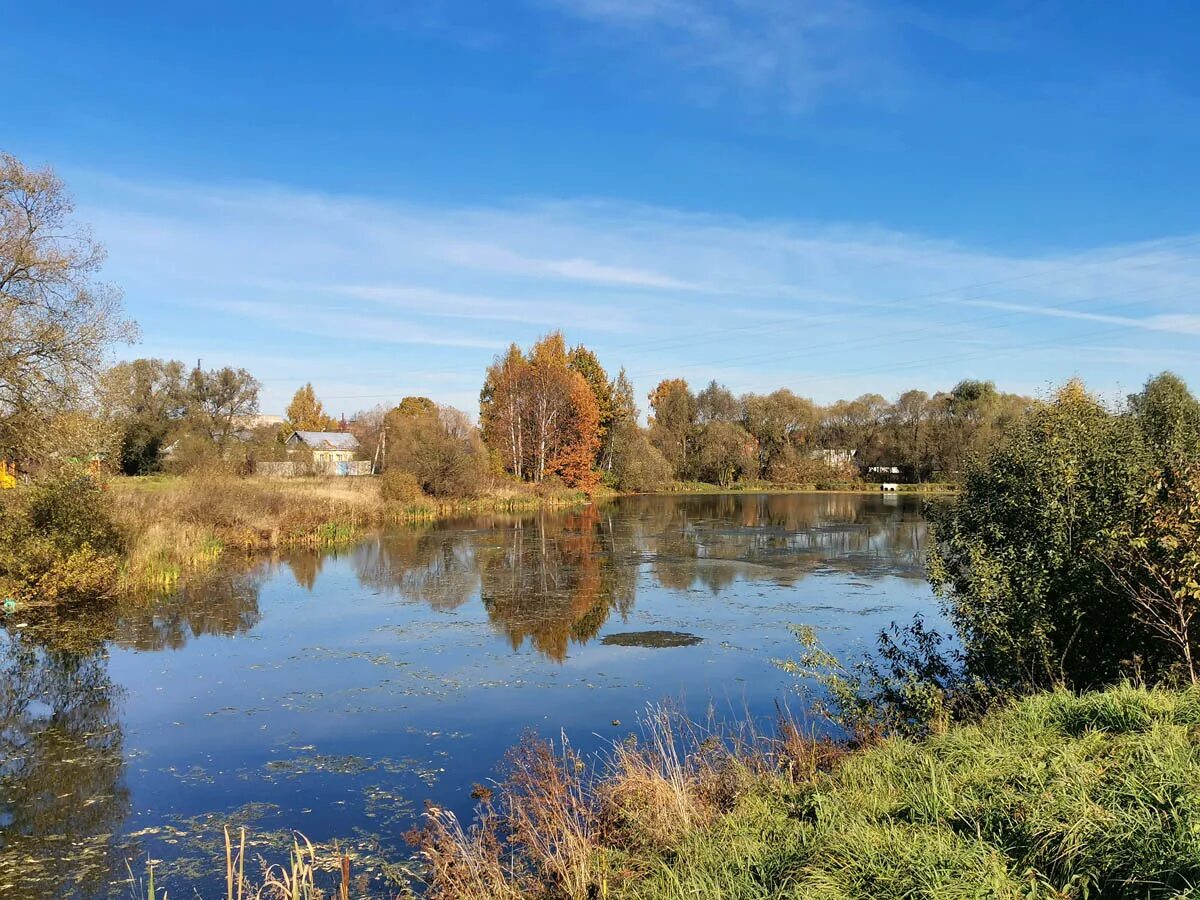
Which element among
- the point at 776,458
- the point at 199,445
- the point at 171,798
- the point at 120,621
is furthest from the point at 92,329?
the point at 776,458

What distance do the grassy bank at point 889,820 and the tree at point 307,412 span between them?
3655 inches

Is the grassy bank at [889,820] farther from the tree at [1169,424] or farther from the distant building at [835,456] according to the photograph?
the distant building at [835,456]

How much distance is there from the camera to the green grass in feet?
12.9

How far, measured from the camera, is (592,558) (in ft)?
83.1

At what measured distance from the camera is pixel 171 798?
7949mm

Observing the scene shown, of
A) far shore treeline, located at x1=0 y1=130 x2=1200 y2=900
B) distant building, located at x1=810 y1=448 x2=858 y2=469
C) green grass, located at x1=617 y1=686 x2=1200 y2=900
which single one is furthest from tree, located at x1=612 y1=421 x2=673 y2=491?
green grass, located at x1=617 y1=686 x2=1200 y2=900

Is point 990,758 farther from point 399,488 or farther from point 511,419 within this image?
point 511,419

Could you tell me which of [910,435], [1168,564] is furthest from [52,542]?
[910,435]

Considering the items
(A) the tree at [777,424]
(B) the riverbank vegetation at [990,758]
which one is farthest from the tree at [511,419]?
(B) the riverbank vegetation at [990,758]

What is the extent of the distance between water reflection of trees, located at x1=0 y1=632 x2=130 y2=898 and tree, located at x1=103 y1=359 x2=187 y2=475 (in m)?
22.1

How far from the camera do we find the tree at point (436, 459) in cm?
4216

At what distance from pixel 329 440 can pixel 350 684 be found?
200ft

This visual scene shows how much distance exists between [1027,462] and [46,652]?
49.6 ft

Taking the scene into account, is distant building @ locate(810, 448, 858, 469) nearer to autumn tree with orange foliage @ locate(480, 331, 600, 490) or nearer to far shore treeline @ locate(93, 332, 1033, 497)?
→ far shore treeline @ locate(93, 332, 1033, 497)
